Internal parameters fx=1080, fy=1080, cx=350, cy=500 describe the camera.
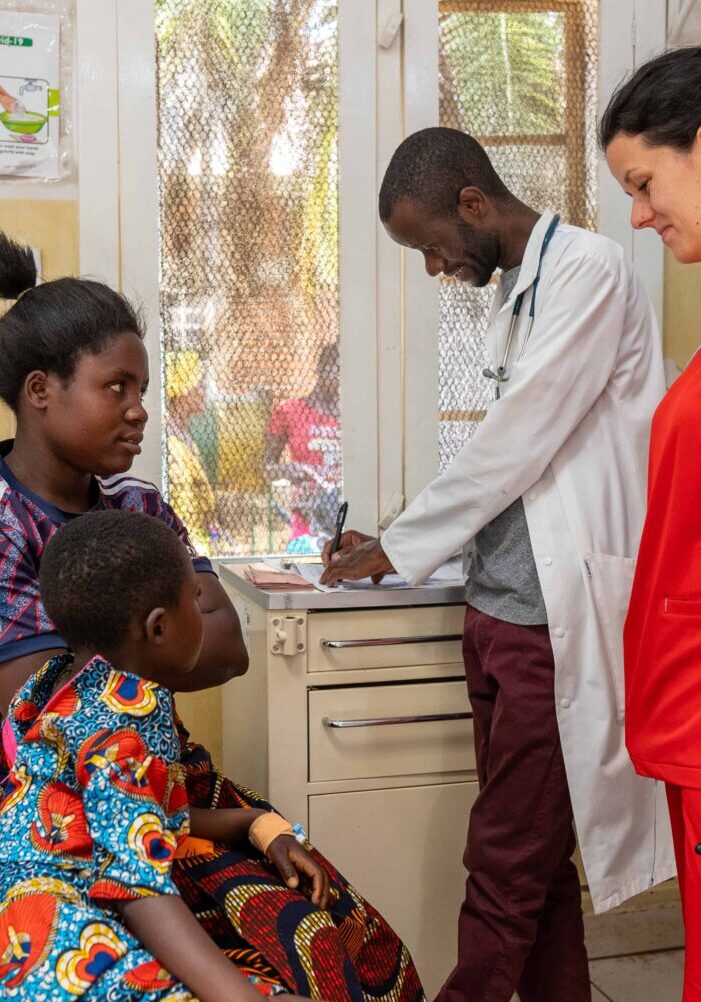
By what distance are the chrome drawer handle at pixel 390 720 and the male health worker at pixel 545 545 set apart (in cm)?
18

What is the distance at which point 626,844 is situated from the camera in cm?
185

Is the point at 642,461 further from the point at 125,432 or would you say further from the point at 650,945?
the point at 650,945

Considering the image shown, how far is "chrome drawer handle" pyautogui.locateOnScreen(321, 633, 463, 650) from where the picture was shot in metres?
2.04

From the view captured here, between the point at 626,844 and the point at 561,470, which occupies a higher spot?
the point at 561,470

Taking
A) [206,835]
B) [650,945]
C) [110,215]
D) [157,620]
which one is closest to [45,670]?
[157,620]

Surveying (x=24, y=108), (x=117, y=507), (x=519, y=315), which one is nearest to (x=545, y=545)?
(x=519, y=315)

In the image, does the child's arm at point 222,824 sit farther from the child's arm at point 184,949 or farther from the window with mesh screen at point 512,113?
the window with mesh screen at point 512,113

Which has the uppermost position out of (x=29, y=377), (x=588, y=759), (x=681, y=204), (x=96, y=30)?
(x=96, y=30)

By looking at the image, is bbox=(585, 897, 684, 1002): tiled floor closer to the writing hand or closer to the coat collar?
the writing hand

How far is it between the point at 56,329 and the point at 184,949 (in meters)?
0.78

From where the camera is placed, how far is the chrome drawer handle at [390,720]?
2.04 metres

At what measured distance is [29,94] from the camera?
2.39 m

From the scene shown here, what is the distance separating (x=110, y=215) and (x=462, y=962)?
1.73m

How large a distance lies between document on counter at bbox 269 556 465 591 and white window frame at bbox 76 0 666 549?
31cm
